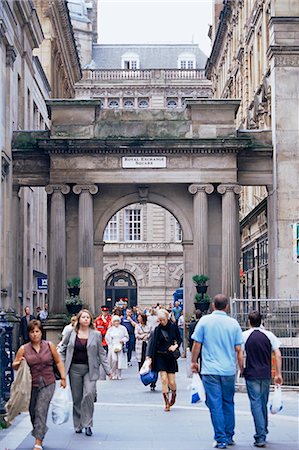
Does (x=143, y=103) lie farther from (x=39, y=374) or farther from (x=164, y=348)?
(x=39, y=374)

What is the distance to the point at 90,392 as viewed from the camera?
15.1 m

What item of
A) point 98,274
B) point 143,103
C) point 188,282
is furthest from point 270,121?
point 143,103

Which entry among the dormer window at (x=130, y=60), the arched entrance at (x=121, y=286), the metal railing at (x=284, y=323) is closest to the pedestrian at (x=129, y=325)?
the metal railing at (x=284, y=323)

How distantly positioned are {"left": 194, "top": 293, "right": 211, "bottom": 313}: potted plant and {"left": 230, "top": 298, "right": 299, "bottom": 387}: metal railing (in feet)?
25.2

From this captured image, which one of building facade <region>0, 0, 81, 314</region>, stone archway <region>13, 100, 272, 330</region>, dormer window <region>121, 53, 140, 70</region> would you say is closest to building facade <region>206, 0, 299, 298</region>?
stone archway <region>13, 100, 272, 330</region>

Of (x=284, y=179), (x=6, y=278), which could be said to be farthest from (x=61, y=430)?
(x=284, y=179)

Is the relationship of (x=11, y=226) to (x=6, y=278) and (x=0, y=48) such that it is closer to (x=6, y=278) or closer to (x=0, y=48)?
(x=6, y=278)

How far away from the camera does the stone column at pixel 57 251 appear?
33531mm

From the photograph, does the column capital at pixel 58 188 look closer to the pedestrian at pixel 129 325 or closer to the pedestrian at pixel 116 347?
the pedestrian at pixel 129 325

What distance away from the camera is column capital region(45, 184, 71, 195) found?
33.8 metres

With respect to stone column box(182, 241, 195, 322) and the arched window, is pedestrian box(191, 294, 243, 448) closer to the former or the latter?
stone column box(182, 241, 195, 322)

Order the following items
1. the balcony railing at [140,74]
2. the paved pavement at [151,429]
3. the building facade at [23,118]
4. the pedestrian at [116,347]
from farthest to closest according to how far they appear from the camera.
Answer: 1. the balcony railing at [140,74]
2. the building facade at [23,118]
3. the pedestrian at [116,347]
4. the paved pavement at [151,429]

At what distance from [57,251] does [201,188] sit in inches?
205

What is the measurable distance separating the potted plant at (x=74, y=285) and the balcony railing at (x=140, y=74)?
60088 mm
